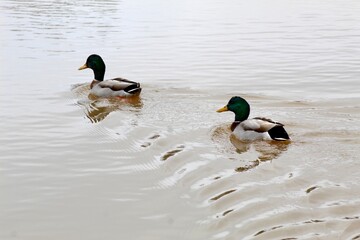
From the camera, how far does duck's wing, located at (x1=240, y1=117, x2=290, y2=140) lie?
11.0m

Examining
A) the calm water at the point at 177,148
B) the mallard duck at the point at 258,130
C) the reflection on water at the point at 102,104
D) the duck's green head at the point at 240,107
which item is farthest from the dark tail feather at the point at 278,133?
the reflection on water at the point at 102,104

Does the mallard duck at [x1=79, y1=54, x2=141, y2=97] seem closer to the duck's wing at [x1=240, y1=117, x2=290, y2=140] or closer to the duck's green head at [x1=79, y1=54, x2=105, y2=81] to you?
the duck's green head at [x1=79, y1=54, x2=105, y2=81]

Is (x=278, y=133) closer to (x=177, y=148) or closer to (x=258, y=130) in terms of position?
(x=258, y=130)

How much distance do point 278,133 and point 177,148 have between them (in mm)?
1759

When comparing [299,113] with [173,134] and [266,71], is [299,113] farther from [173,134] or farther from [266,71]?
[266,71]

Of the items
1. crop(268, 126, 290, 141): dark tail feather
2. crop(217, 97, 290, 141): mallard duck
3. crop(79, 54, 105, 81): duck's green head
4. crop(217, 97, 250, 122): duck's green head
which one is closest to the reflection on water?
crop(79, 54, 105, 81): duck's green head

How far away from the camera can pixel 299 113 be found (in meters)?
13.4

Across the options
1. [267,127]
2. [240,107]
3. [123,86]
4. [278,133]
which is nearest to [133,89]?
[123,86]

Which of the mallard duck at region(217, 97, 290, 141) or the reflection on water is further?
the reflection on water

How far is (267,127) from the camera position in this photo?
11.2 metres

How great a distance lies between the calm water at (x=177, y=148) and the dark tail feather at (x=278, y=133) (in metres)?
0.15

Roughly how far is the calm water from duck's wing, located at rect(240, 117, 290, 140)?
19cm

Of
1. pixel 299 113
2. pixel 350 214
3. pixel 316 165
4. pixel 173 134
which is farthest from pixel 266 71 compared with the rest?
pixel 350 214

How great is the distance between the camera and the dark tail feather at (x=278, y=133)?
11000 mm
